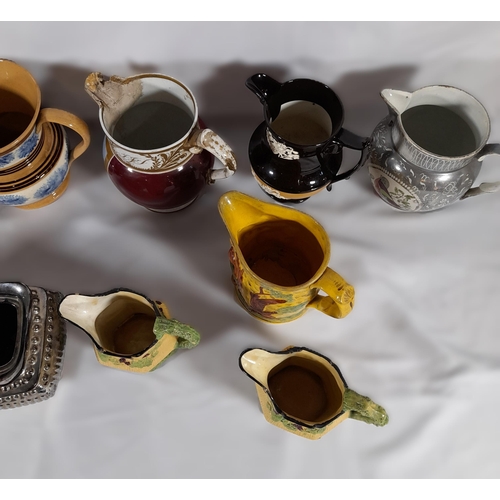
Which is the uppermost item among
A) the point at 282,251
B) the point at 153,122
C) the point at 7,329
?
the point at 153,122

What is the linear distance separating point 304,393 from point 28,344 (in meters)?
0.33

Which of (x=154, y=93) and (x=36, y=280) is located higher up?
(x=154, y=93)

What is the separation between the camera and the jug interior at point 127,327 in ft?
1.98

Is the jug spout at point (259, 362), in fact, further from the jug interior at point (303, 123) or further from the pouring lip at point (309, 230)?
the jug interior at point (303, 123)

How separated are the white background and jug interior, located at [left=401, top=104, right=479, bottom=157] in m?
0.09

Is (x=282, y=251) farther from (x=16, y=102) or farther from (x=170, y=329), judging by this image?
(x=16, y=102)

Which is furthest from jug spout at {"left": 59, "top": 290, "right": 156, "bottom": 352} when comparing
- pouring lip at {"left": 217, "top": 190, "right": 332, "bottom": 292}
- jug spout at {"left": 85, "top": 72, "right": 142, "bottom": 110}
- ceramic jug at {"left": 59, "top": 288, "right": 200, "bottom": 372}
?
jug spout at {"left": 85, "top": 72, "right": 142, "bottom": 110}

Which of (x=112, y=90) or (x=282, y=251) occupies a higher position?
(x=112, y=90)

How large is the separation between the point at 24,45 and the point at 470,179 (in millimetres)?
618

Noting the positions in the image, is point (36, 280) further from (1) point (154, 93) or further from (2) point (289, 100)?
(2) point (289, 100)

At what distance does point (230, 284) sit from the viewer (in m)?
0.71

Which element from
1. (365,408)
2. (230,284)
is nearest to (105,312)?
(230,284)

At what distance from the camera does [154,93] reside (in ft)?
2.11
